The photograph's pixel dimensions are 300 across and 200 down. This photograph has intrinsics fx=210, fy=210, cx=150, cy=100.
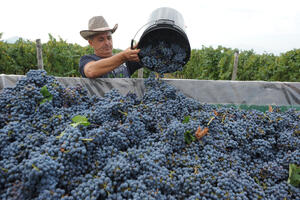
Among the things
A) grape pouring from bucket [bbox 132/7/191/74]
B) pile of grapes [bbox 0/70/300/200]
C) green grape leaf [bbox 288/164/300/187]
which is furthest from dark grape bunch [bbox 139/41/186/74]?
green grape leaf [bbox 288/164/300/187]

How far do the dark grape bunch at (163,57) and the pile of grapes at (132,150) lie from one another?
0.47 meters

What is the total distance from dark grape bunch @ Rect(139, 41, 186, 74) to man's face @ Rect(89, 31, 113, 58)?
1.07 metres

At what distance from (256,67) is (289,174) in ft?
20.8

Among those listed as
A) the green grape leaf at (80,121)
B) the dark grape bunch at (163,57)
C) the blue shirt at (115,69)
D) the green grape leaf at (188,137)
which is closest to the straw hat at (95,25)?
the blue shirt at (115,69)

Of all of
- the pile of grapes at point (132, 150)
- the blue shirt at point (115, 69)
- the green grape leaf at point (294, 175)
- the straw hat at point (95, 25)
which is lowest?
the green grape leaf at point (294, 175)

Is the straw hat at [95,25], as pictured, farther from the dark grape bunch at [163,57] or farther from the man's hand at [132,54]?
the dark grape bunch at [163,57]

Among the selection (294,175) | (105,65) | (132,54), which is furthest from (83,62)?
(294,175)

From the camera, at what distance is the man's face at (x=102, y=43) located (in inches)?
112

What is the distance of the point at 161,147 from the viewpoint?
1.20 meters

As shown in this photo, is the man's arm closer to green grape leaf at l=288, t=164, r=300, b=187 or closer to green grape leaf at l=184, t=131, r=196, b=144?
green grape leaf at l=184, t=131, r=196, b=144

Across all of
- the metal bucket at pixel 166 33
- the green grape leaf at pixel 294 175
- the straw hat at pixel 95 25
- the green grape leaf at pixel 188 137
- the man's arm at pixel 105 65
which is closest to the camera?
the green grape leaf at pixel 294 175

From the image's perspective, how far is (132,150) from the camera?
1128 millimetres

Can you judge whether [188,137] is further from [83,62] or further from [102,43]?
[102,43]

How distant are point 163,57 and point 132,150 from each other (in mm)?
1130
